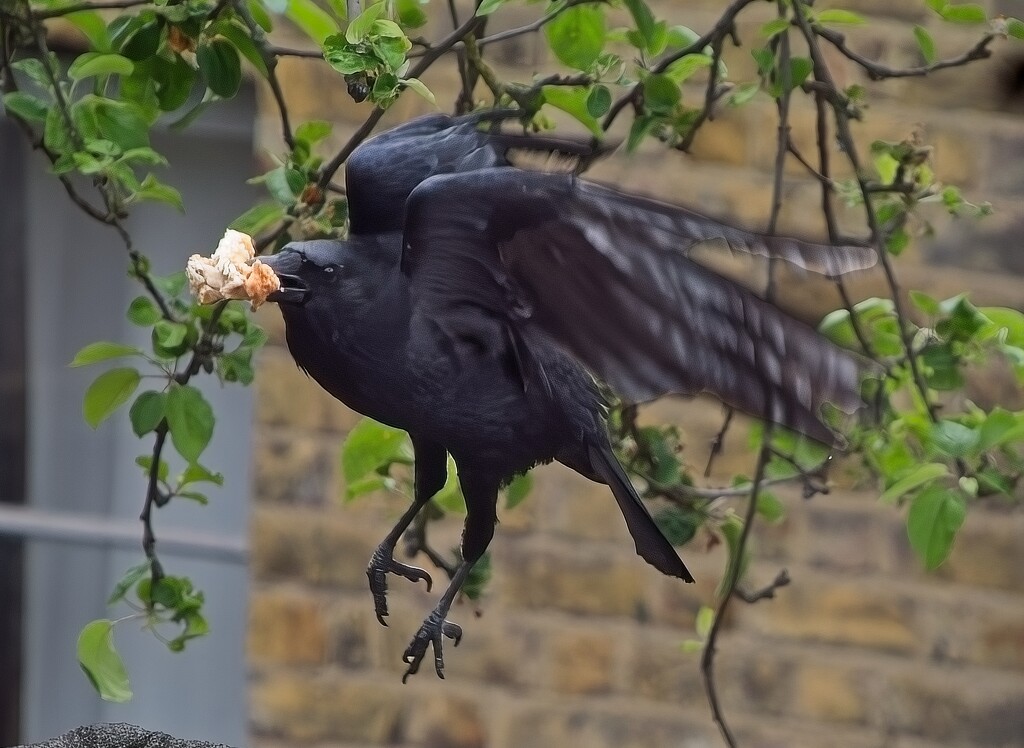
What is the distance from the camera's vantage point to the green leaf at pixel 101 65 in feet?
2.49

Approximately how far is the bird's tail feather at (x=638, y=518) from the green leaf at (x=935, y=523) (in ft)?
0.89

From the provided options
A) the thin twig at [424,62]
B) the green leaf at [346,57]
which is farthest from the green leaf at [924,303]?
the green leaf at [346,57]

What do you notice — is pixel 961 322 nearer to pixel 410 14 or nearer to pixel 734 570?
pixel 734 570

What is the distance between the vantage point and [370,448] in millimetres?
875

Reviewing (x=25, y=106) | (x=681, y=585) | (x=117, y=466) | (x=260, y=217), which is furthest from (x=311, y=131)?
(x=117, y=466)

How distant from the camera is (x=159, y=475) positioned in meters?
0.86

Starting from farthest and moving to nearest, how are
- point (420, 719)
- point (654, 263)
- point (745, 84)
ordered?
1. point (420, 719)
2. point (745, 84)
3. point (654, 263)

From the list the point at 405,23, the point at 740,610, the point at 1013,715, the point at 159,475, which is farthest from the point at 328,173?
the point at 1013,715

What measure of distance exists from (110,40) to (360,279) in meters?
0.36

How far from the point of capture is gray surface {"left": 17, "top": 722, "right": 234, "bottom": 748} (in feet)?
2.65

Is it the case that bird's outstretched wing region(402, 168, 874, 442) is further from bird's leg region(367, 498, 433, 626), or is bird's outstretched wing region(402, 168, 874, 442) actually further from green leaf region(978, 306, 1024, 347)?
green leaf region(978, 306, 1024, 347)

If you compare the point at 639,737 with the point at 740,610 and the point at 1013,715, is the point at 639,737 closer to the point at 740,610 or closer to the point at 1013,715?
the point at 740,610

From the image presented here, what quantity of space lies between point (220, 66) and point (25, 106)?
122 millimetres

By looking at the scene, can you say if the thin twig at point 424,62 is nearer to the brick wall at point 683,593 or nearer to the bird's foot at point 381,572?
the bird's foot at point 381,572
